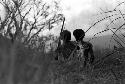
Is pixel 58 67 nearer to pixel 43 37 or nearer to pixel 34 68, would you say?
pixel 43 37

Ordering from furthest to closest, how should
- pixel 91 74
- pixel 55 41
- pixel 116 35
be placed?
pixel 116 35, pixel 91 74, pixel 55 41

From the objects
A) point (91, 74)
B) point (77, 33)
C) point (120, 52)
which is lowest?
point (91, 74)

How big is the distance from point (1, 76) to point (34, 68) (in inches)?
1.8

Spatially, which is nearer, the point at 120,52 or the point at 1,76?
the point at 1,76

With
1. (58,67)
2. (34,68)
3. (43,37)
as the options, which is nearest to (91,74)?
(58,67)

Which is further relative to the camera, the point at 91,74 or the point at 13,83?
the point at 91,74

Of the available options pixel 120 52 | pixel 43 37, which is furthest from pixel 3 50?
pixel 120 52

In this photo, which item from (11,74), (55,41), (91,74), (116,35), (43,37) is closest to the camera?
(11,74)

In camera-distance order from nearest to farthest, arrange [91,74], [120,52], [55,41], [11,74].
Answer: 1. [11,74]
2. [55,41]
3. [91,74]
4. [120,52]

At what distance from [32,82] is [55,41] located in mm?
1078

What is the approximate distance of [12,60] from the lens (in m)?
0.29

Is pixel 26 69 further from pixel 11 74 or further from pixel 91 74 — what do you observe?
pixel 91 74

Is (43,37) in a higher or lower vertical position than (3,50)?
higher

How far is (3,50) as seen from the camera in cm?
31
